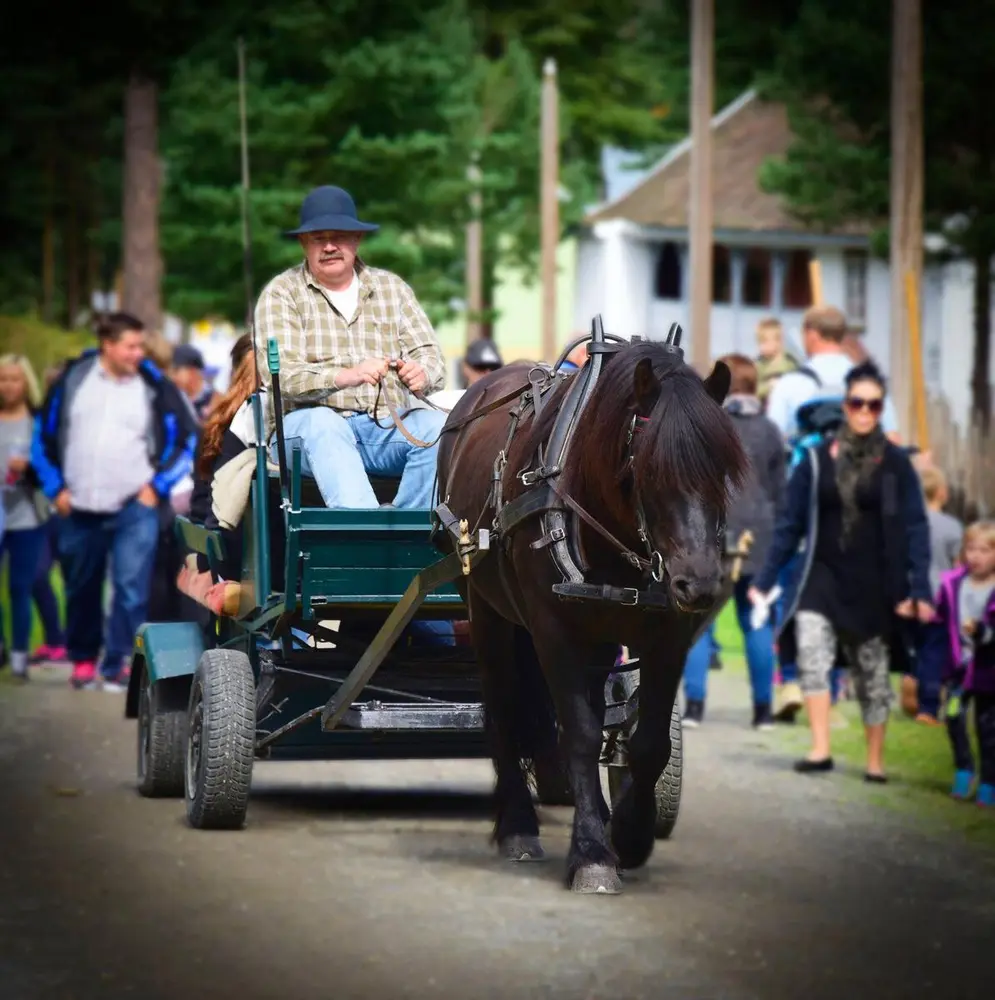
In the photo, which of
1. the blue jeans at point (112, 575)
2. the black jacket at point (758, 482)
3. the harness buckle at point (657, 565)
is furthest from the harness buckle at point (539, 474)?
the blue jeans at point (112, 575)

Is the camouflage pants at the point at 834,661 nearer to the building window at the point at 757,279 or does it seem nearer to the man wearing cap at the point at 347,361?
the man wearing cap at the point at 347,361

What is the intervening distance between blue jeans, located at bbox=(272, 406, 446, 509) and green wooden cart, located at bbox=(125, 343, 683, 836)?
5.0 inches

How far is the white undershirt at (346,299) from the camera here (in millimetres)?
10547

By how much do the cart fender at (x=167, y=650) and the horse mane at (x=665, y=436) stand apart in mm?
2735

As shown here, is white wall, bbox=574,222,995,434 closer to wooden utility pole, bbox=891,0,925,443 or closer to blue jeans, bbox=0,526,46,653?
wooden utility pole, bbox=891,0,925,443

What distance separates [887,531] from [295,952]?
17.2 ft

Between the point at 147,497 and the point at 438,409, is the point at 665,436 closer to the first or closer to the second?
the point at 438,409

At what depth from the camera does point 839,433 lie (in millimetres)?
12438

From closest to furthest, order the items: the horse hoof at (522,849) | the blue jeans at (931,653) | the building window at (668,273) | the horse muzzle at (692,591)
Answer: the horse muzzle at (692,591) < the horse hoof at (522,849) < the blue jeans at (931,653) < the building window at (668,273)

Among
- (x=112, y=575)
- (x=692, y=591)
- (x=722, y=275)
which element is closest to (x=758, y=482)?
(x=112, y=575)

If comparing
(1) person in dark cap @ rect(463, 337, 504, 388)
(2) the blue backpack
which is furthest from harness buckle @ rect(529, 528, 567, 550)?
(1) person in dark cap @ rect(463, 337, 504, 388)

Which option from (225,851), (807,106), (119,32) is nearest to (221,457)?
(225,851)

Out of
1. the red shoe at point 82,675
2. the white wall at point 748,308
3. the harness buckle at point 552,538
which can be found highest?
the white wall at point 748,308

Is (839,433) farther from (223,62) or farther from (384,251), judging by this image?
(384,251)
